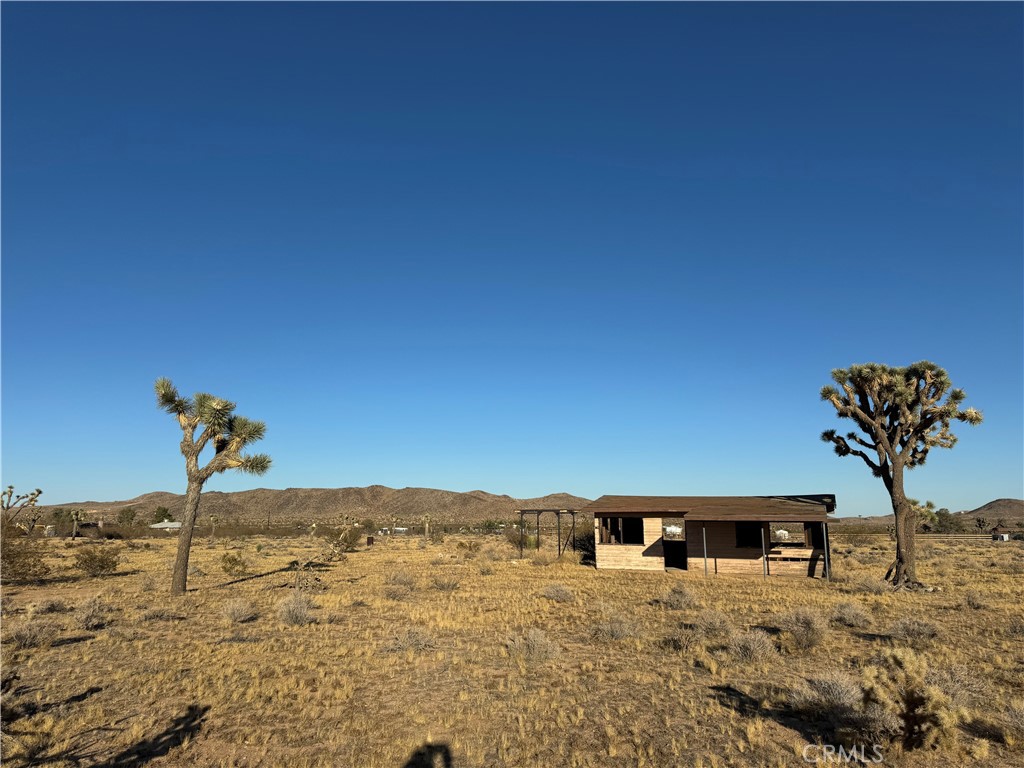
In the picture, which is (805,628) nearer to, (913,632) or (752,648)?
(752,648)

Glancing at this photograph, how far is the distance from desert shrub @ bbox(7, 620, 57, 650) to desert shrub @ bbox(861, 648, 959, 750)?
54.0ft

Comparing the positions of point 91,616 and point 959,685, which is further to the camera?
point 91,616

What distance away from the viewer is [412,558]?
3778cm

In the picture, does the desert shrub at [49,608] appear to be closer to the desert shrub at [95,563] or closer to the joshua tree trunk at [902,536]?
the desert shrub at [95,563]

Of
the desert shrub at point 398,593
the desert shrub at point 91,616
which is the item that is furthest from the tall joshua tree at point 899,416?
the desert shrub at point 91,616

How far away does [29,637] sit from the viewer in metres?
13.2

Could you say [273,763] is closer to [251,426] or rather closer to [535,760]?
[535,760]

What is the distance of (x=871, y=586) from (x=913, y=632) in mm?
10051

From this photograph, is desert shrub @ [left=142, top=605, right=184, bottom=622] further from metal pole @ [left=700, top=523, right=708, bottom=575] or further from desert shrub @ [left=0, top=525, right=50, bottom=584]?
metal pole @ [left=700, top=523, right=708, bottom=575]

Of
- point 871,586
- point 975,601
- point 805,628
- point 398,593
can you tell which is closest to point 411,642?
point 398,593

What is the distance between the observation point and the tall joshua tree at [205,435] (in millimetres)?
21875

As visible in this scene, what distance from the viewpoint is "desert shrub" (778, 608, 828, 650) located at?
43.3ft

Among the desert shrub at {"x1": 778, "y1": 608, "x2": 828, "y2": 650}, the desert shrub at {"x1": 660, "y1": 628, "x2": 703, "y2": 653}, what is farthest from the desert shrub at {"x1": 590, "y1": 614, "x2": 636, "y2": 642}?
the desert shrub at {"x1": 778, "y1": 608, "x2": 828, "y2": 650}

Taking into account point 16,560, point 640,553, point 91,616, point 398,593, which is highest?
point 640,553
